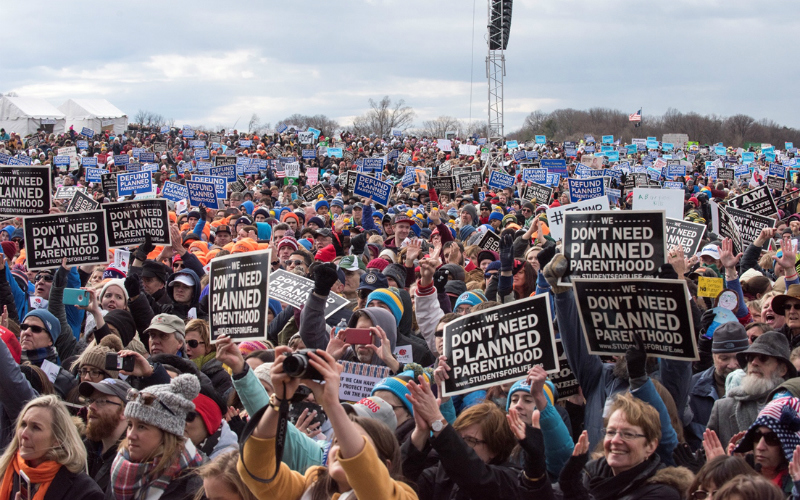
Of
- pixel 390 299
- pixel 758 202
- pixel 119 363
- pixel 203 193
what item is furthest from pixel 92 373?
pixel 203 193

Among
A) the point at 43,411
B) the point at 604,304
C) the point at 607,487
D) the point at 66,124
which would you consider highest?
the point at 66,124

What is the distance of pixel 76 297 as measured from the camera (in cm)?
628

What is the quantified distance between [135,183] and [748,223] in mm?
12697

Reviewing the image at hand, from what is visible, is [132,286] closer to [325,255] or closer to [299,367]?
[325,255]

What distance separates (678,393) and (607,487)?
130 centimetres

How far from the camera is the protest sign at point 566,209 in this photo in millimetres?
8898

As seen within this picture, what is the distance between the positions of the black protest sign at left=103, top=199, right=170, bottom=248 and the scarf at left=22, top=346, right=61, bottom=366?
8.37ft

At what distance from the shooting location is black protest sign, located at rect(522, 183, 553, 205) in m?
17.0

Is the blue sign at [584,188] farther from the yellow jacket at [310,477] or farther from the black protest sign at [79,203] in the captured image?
the yellow jacket at [310,477]

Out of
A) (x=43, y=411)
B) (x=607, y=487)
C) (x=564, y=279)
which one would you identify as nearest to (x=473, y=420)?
(x=607, y=487)

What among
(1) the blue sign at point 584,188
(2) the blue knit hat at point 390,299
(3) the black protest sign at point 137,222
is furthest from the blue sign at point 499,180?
(2) the blue knit hat at point 390,299

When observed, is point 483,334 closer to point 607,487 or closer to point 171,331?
point 607,487

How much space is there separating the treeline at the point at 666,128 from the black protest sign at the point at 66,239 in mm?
78083

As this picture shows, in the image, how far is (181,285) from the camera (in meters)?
7.87
